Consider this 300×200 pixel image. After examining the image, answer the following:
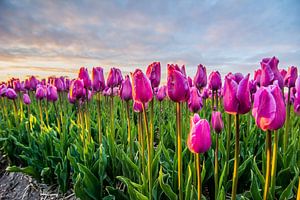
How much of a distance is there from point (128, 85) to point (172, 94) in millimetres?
908

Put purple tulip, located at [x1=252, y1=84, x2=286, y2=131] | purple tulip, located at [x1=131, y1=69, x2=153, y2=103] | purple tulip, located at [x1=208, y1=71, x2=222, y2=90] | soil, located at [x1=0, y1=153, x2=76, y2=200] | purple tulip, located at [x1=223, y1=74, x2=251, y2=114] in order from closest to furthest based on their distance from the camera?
1. purple tulip, located at [x1=252, y1=84, x2=286, y2=131]
2. purple tulip, located at [x1=223, y1=74, x2=251, y2=114]
3. purple tulip, located at [x1=131, y1=69, x2=153, y2=103]
4. purple tulip, located at [x1=208, y1=71, x2=222, y2=90]
5. soil, located at [x1=0, y1=153, x2=76, y2=200]

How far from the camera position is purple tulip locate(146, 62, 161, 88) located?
226 centimetres

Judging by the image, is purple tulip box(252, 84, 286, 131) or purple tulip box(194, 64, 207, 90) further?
purple tulip box(194, 64, 207, 90)

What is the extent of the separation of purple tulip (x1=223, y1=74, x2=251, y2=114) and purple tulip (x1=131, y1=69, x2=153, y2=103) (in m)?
0.54

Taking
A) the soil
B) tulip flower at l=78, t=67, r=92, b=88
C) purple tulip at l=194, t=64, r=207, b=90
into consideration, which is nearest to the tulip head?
the soil

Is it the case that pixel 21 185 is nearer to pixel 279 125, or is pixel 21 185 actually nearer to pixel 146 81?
pixel 146 81

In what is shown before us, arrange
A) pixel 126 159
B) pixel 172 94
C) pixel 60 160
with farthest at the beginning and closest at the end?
pixel 60 160, pixel 126 159, pixel 172 94

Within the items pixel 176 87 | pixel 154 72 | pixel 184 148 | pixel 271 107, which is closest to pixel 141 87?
pixel 176 87

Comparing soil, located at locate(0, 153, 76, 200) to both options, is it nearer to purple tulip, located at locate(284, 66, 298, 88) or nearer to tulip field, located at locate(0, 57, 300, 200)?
tulip field, located at locate(0, 57, 300, 200)

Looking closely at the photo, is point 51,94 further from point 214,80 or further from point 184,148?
point 214,80

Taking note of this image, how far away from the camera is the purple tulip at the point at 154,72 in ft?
7.42

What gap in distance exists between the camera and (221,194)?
5.63 ft

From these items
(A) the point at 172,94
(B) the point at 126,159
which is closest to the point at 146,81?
(A) the point at 172,94

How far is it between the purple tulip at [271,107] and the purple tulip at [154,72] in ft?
3.69
